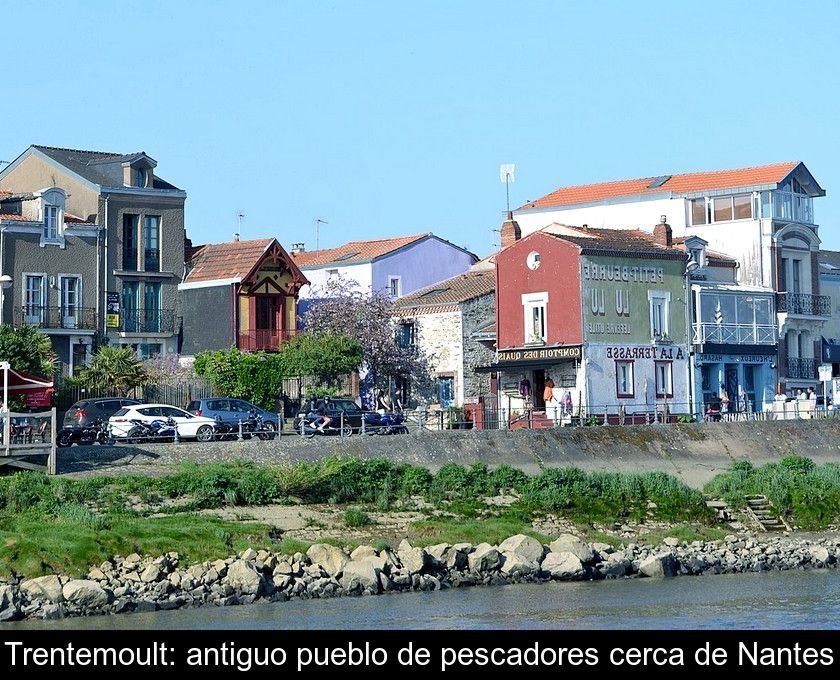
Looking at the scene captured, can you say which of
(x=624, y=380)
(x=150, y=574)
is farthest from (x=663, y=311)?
(x=150, y=574)

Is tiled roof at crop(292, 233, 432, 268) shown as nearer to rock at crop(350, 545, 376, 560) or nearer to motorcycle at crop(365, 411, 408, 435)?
motorcycle at crop(365, 411, 408, 435)

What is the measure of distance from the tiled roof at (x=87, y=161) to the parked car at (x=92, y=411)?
19.1m

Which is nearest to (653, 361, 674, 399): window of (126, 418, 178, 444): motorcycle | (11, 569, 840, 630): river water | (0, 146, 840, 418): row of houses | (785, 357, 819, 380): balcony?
(0, 146, 840, 418): row of houses

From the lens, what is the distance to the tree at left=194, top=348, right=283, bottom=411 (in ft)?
228

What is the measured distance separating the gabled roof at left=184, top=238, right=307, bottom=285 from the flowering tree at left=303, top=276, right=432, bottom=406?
252 centimetres

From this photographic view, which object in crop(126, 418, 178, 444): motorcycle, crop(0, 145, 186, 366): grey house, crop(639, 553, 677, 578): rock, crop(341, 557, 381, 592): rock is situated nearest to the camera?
crop(341, 557, 381, 592): rock

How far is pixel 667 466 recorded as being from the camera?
197ft

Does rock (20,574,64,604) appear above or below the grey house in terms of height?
below

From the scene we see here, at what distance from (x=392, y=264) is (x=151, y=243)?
14603mm

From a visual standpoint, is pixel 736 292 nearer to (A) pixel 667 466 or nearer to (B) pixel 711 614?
(A) pixel 667 466

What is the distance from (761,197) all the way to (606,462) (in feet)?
85.2

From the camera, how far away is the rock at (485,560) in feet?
134

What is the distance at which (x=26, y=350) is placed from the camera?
63.2 m
